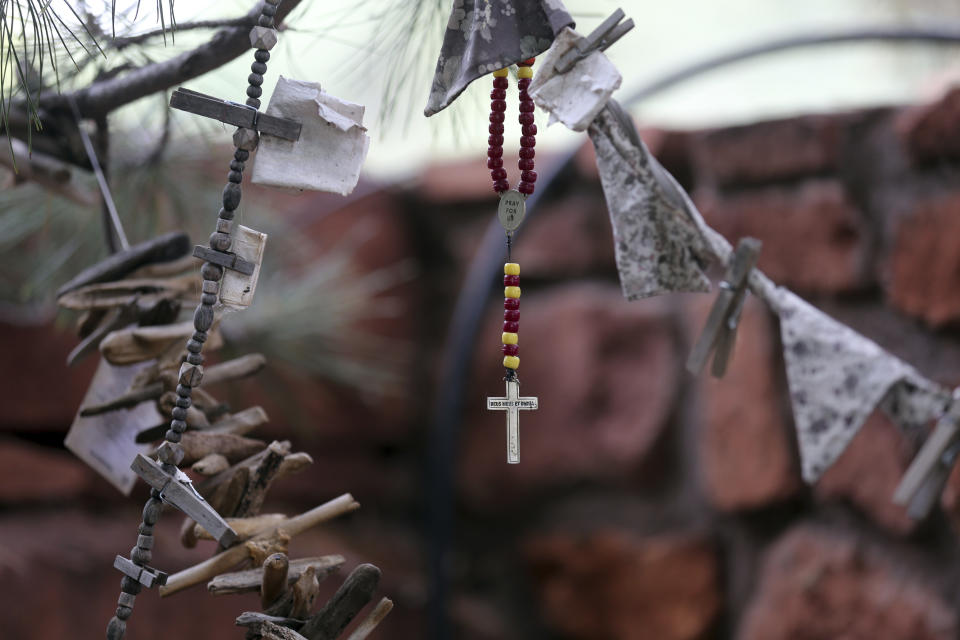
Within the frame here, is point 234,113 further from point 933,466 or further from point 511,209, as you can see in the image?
point 933,466

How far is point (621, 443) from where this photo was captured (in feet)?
2.82

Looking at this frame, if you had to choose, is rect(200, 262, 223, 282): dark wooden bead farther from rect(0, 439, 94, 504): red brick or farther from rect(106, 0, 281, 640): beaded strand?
rect(0, 439, 94, 504): red brick

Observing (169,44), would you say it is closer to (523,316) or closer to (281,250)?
(281,250)

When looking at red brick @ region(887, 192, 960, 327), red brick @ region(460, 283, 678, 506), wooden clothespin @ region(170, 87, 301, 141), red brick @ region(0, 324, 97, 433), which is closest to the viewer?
wooden clothespin @ region(170, 87, 301, 141)

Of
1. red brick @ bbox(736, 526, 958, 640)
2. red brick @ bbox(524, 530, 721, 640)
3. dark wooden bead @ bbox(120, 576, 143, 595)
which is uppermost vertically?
dark wooden bead @ bbox(120, 576, 143, 595)

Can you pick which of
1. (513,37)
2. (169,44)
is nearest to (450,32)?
(513,37)

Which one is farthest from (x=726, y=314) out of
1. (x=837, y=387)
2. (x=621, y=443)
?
(x=621, y=443)

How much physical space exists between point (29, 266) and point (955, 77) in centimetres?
72

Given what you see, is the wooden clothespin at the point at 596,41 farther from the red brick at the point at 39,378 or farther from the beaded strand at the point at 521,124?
the red brick at the point at 39,378

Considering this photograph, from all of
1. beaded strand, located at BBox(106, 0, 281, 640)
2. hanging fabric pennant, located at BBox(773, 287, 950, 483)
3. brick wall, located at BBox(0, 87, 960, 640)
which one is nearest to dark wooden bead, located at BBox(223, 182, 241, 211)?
beaded strand, located at BBox(106, 0, 281, 640)

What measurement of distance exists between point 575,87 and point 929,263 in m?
0.46

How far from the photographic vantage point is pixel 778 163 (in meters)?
0.78

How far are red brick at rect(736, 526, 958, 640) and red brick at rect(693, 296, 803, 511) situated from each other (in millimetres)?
45

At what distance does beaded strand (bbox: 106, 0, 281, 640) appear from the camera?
0.93ft
